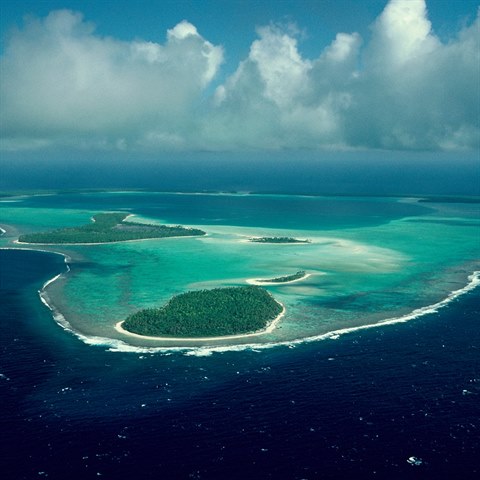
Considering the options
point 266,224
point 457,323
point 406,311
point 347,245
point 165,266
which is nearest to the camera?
point 457,323

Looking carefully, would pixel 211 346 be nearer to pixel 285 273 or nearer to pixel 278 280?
pixel 278 280

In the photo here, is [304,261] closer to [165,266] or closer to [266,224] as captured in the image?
[165,266]

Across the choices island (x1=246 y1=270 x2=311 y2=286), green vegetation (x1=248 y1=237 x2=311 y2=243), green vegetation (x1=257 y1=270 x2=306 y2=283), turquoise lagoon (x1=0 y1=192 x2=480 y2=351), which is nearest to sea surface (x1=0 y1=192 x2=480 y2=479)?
turquoise lagoon (x1=0 y1=192 x2=480 y2=351)

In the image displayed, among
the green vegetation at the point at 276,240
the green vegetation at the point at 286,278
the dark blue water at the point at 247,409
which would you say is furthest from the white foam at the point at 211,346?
the green vegetation at the point at 276,240

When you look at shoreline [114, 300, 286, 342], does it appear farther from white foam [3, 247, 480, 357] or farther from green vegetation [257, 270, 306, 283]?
green vegetation [257, 270, 306, 283]

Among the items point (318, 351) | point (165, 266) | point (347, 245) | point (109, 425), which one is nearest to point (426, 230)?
point (347, 245)

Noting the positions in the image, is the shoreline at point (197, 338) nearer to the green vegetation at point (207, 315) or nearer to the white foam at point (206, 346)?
the green vegetation at point (207, 315)

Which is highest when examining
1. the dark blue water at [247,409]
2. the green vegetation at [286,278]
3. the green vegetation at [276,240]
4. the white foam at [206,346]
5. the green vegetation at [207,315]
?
the green vegetation at [276,240]

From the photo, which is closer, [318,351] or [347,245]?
[318,351]
